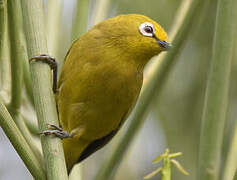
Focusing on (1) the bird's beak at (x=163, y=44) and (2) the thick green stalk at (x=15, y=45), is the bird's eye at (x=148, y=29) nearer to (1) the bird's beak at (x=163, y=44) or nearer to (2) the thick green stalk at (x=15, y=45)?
(1) the bird's beak at (x=163, y=44)

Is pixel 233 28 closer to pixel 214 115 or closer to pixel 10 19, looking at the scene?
pixel 214 115

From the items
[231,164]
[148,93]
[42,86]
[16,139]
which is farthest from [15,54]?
[231,164]

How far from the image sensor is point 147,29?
2.88 metres

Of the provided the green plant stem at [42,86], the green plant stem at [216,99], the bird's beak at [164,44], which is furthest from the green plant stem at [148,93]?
the green plant stem at [42,86]

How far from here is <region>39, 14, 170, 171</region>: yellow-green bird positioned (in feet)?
9.48

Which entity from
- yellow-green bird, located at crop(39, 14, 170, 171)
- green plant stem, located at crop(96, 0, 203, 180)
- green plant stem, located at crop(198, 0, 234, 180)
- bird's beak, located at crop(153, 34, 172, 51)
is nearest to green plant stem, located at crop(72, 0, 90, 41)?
yellow-green bird, located at crop(39, 14, 170, 171)

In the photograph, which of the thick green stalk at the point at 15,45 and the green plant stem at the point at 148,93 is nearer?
the thick green stalk at the point at 15,45

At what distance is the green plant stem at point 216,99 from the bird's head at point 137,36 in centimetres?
72

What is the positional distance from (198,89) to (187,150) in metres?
0.60

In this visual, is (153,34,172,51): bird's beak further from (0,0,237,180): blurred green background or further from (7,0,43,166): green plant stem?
(7,0,43,166): green plant stem

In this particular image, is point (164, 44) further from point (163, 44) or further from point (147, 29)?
point (147, 29)

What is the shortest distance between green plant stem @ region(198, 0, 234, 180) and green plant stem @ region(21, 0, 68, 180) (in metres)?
0.63

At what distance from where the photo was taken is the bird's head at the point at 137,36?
2.86 meters

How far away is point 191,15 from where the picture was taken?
2.49 meters
